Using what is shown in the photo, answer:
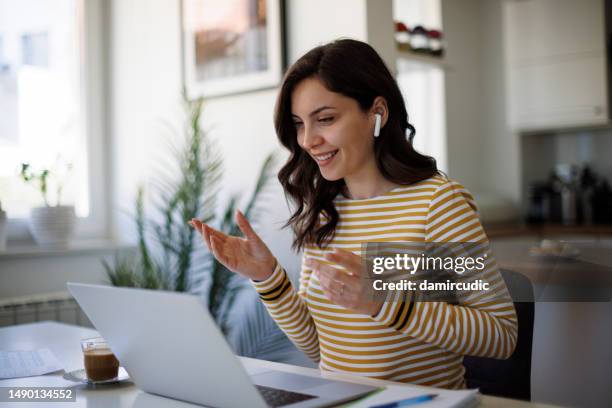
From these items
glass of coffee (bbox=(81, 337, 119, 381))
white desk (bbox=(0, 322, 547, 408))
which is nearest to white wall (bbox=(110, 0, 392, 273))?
white desk (bbox=(0, 322, 547, 408))

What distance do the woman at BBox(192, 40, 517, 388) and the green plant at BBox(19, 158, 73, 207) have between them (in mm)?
1821

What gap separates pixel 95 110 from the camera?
143 inches

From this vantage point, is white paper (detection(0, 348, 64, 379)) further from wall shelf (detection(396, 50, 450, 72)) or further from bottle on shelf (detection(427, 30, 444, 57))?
bottle on shelf (detection(427, 30, 444, 57))

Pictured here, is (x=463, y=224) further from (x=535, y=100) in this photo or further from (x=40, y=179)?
(x=535, y=100)

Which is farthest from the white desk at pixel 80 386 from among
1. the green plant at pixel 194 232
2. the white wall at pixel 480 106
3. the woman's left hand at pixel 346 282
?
the white wall at pixel 480 106

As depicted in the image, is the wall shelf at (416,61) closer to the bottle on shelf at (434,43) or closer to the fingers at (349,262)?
the bottle on shelf at (434,43)

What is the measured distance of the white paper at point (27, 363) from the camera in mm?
1393

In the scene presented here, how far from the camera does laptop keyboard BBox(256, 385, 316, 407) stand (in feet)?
3.37

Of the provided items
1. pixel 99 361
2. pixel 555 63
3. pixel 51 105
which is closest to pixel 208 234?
pixel 99 361

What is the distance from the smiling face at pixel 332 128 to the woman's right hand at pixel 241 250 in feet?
0.78

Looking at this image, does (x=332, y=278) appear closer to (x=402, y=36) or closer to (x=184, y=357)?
(x=184, y=357)

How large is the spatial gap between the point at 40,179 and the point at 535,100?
3080mm

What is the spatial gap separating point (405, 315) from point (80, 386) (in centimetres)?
62

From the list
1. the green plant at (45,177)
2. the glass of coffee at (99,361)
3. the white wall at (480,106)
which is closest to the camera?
the glass of coffee at (99,361)
